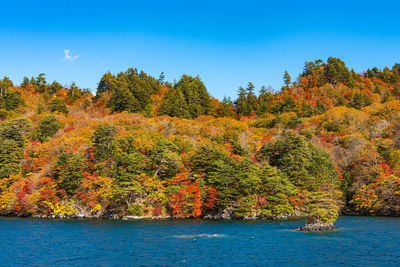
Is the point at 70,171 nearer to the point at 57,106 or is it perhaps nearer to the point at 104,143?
the point at 104,143

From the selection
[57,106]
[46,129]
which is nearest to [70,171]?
[46,129]

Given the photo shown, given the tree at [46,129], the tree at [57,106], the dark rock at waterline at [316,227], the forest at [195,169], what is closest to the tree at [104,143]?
the forest at [195,169]

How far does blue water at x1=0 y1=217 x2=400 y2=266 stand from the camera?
26234 millimetres

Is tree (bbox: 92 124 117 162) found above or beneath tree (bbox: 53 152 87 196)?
above

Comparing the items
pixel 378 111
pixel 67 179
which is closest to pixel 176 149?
pixel 67 179

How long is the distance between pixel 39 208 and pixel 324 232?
49.4 metres

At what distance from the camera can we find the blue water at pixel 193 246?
26234 mm

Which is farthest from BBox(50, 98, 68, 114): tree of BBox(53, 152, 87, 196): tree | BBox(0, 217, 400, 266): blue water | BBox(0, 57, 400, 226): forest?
BBox(0, 217, 400, 266): blue water

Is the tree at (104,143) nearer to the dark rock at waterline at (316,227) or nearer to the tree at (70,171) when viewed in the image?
the tree at (70,171)

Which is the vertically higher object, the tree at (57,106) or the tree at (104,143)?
the tree at (57,106)

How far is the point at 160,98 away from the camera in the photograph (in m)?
129

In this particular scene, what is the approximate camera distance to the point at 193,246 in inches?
1255

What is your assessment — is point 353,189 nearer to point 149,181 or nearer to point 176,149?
point 176,149

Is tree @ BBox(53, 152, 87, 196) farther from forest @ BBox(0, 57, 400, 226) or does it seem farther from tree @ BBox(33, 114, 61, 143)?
tree @ BBox(33, 114, 61, 143)
